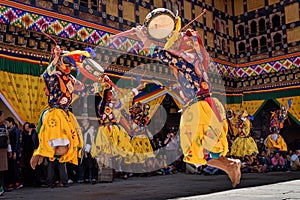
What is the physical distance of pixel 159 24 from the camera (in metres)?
4.42

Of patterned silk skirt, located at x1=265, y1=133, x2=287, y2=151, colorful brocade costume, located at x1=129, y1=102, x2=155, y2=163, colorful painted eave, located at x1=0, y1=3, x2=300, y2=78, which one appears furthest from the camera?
patterned silk skirt, located at x1=265, y1=133, x2=287, y2=151

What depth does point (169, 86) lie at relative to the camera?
11391 mm

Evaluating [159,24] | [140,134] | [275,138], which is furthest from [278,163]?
[159,24]

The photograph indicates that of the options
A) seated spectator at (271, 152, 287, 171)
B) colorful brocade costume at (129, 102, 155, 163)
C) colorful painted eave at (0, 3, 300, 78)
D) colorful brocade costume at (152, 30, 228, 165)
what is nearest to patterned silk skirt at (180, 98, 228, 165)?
colorful brocade costume at (152, 30, 228, 165)

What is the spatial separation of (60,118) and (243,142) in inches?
283

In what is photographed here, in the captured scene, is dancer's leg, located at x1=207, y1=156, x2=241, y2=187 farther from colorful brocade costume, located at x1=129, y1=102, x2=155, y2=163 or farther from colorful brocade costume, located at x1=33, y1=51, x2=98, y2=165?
colorful brocade costume, located at x1=129, y1=102, x2=155, y2=163

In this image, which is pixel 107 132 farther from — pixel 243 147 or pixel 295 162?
pixel 295 162

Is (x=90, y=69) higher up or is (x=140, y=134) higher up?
(x=90, y=69)

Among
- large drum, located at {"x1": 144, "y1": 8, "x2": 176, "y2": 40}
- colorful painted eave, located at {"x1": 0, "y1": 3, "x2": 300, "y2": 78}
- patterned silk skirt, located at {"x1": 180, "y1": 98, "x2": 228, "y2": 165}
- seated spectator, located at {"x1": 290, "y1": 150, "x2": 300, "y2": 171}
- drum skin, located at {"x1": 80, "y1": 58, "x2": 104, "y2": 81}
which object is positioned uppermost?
colorful painted eave, located at {"x1": 0, "y1": 3, "x2": 300, "y2": 78}

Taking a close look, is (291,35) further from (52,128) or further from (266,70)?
(52,128)

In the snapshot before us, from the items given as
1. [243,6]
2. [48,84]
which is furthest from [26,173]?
[243,6]

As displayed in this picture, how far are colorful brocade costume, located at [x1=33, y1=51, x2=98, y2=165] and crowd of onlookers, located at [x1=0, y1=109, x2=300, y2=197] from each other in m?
1.36

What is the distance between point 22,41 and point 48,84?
12.5ft

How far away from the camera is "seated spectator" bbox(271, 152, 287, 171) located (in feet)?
35.6
